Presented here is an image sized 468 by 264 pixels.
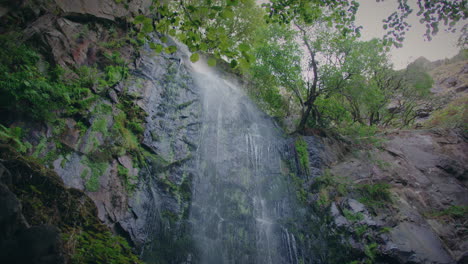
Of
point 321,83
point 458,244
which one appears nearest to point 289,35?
point 321,83

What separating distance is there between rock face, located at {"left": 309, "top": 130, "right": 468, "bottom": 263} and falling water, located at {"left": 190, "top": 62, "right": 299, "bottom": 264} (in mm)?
2032

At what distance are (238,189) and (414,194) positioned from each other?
6.51 metres

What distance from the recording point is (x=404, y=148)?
11602 millimetres

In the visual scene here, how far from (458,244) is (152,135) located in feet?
31.5

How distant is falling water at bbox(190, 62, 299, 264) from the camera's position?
7.09 m

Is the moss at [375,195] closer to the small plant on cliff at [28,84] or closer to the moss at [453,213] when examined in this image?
the moss at [453,213]

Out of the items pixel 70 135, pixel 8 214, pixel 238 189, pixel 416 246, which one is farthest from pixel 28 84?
pixel 416 246

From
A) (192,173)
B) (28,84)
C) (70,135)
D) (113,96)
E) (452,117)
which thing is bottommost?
(192,173)

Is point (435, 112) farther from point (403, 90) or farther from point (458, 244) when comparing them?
point (458, 244)

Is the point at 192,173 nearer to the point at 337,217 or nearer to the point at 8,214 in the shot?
the point at 337,217

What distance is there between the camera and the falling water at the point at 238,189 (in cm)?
709

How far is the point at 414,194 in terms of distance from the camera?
9.41 metres

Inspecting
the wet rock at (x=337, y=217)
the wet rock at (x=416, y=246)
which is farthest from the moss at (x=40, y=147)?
the wet rock at (x=416, y=246)

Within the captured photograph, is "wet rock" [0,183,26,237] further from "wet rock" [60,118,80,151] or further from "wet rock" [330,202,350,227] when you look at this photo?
"wet rock" [330,202,350,227]
